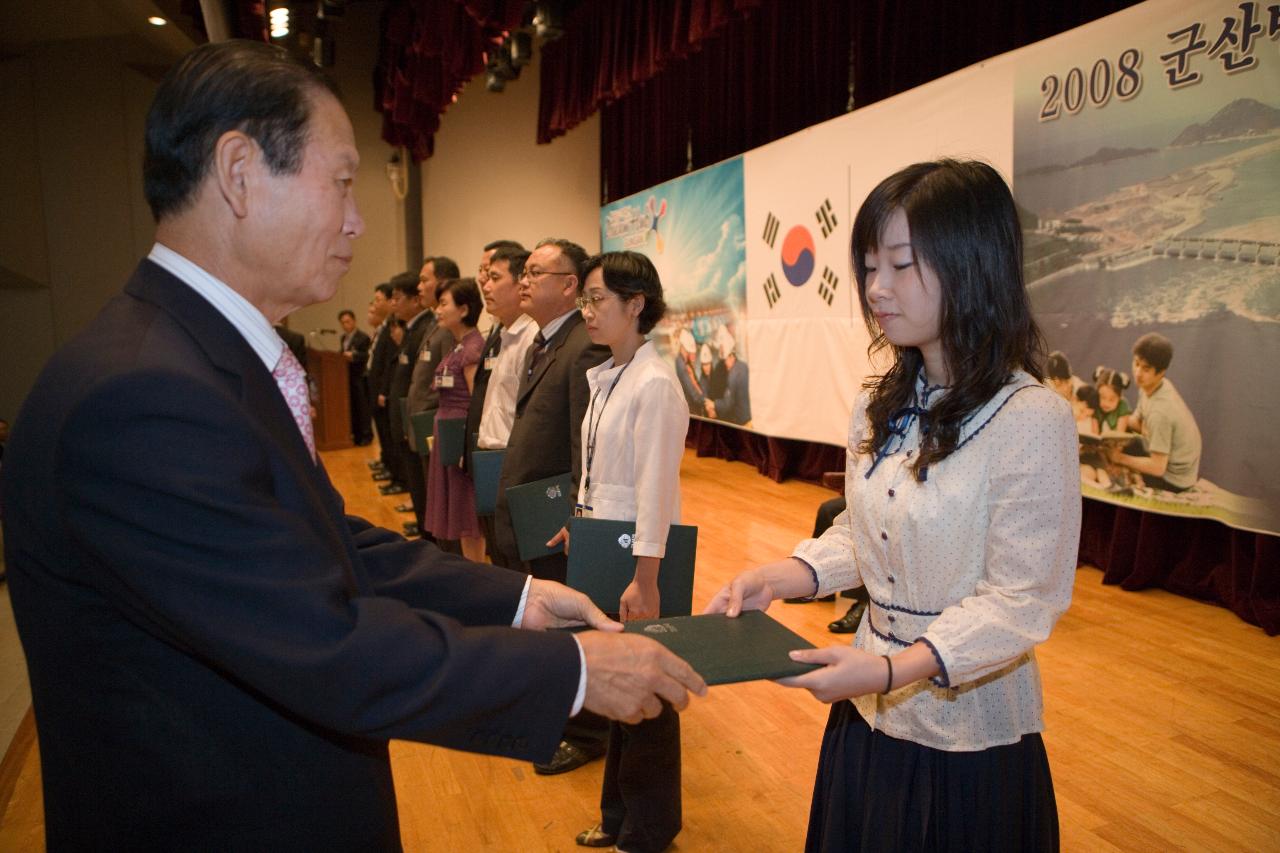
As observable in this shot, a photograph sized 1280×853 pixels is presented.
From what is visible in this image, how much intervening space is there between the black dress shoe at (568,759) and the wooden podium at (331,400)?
25.9 feet

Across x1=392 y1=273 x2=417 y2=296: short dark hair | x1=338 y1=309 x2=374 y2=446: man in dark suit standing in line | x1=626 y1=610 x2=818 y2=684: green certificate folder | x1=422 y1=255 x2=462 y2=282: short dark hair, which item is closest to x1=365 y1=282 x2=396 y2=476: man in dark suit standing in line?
x1=392 y1=273 x2=417 y2=296: short dark hair

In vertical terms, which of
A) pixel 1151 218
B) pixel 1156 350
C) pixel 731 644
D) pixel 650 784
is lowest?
pixel 650 784

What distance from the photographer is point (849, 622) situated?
3.80m

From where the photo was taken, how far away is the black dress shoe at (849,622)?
378 cm

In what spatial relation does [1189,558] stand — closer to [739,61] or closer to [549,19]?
[549,19]

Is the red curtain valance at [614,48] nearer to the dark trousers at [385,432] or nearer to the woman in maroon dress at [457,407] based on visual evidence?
the woman in maroon dress at [457,407]

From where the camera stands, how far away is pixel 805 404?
6.27 metres

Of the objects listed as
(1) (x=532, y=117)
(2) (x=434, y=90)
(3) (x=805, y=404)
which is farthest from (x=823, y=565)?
(1) (x=532, y=117)

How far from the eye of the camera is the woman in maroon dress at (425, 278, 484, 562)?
13.8ft

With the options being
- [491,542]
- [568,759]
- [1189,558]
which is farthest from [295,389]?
[1189,558]

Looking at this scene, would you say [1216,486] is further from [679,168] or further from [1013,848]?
[679,168]

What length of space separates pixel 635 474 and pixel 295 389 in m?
1.32

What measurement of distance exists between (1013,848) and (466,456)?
10.4 feet

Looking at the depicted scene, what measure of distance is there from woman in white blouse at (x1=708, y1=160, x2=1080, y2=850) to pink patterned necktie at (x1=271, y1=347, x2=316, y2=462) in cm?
74
